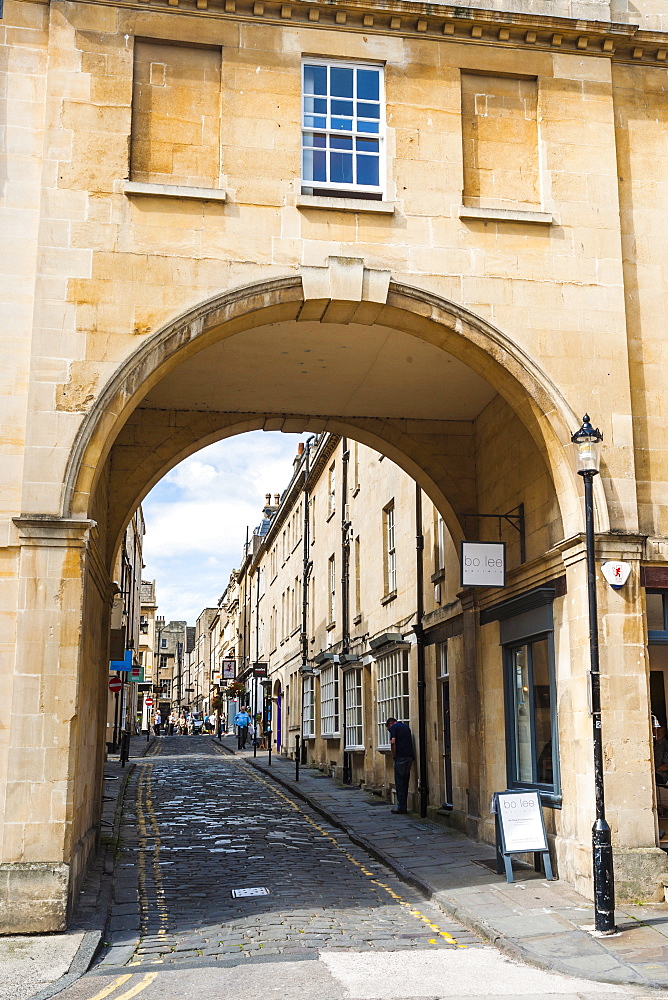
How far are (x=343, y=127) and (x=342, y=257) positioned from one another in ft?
6.01

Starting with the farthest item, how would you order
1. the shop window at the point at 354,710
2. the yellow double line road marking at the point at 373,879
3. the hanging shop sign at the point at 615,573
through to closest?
the shop window at the point at 354,710
the hanging shop sign at the point at 615,573
the yellow double line road marking at the point at 373,879

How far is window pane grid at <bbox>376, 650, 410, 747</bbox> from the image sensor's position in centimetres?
2081

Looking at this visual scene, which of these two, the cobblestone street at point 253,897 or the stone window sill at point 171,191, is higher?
the stone window sill at point 171,191

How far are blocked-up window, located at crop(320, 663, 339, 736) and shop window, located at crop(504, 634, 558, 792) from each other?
14.2 meters

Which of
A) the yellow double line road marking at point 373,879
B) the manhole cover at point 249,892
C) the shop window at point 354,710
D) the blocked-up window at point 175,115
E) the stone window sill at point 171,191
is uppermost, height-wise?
the blocked-up window at point 175,115

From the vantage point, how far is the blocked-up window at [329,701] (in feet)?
93.4

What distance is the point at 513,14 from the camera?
12422mm

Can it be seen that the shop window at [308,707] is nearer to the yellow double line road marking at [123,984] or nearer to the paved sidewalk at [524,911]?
the paved sidewalk at [524,911]

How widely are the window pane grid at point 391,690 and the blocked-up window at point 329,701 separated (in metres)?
5.37

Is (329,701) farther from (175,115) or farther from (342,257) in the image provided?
(175,115)

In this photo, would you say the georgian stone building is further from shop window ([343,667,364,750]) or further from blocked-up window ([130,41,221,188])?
shop window ([343,667,364,750])

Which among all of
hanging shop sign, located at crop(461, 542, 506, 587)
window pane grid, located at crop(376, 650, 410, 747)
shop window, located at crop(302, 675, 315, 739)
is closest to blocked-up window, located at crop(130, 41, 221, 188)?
hanging shop sign, located at crop(461, 542, 506, 587)

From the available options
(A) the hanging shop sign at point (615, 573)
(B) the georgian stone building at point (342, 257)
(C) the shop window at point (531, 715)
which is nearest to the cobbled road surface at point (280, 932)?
(B) the georgian stone building at point (342, 257)

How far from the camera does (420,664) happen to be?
19.3 meters
